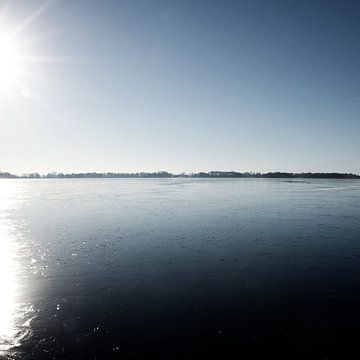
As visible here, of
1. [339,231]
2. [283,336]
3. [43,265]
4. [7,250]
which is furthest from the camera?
[339,231]

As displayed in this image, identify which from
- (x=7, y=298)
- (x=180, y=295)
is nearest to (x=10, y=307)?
(x=7, y=298)

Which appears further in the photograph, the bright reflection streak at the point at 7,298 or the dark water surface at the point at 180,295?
the bright reflection streak at the point at 7,298

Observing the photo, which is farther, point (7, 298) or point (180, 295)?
point (180, 295)

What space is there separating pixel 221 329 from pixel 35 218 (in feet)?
82.1

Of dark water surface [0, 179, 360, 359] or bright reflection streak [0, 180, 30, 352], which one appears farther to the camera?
bright reflection streak [0, 180, 30, 352]

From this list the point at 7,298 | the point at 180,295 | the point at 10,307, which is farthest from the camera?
the point at 180,295

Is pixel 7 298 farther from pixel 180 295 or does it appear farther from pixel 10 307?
pixel 180 295

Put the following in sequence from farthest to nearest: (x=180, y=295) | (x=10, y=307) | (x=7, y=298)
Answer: (x=180, y=295)
(x=7, y=298)
(x=10, y=307)

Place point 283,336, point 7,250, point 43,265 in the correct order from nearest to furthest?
point 283,336 → point 43,265 → point 7,250

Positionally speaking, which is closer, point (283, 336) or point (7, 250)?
point (283, 336)

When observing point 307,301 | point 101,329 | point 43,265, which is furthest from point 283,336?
point 43,265

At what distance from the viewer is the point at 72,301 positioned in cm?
966

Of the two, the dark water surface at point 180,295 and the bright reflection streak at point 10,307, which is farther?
the bright reflection streak at point 10,307

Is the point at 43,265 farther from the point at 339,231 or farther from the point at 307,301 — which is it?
the point at 339,231
